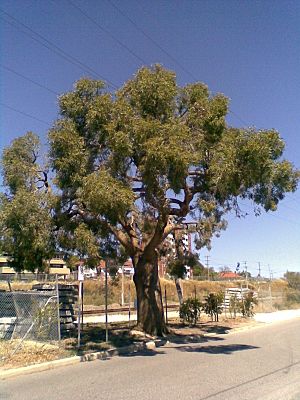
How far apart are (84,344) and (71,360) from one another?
301 cm

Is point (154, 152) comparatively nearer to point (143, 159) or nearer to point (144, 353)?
point (143, 159)

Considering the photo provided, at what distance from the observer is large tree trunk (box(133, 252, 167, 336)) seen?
60.4 feet

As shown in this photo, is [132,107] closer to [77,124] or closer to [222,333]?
[77,124]

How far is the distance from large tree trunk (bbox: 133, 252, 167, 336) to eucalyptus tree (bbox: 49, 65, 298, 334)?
194 centimetres

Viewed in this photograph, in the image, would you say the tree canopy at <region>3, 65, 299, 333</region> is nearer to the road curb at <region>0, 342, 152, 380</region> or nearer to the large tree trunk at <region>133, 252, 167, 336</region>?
the large tree trunk at <region>133, 252, 167, 336</region>

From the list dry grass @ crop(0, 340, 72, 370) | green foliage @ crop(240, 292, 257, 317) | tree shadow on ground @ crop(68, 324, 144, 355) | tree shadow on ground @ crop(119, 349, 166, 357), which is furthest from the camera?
green foliage @ crop(240, 292, 257, 317)

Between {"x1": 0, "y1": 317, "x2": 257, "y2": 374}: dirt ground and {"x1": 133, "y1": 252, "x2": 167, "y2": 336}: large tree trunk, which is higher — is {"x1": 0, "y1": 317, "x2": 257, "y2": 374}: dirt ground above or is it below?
below

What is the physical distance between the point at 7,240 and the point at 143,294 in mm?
5819

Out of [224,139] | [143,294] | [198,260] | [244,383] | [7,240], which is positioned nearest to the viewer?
[244,383]

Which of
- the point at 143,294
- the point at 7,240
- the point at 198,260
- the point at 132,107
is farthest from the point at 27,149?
the point at 198,260

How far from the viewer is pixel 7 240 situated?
15562 millimetres

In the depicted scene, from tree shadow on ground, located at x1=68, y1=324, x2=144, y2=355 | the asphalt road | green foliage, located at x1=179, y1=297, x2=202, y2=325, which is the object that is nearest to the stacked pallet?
tree shadow on ground, located at x1=68, y1=324, x2=144, y2=355

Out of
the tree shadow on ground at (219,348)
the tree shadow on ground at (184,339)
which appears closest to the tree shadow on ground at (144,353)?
the tree shadow on ground at (219,348)

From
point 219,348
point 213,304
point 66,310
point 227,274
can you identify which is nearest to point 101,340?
point 66,310
